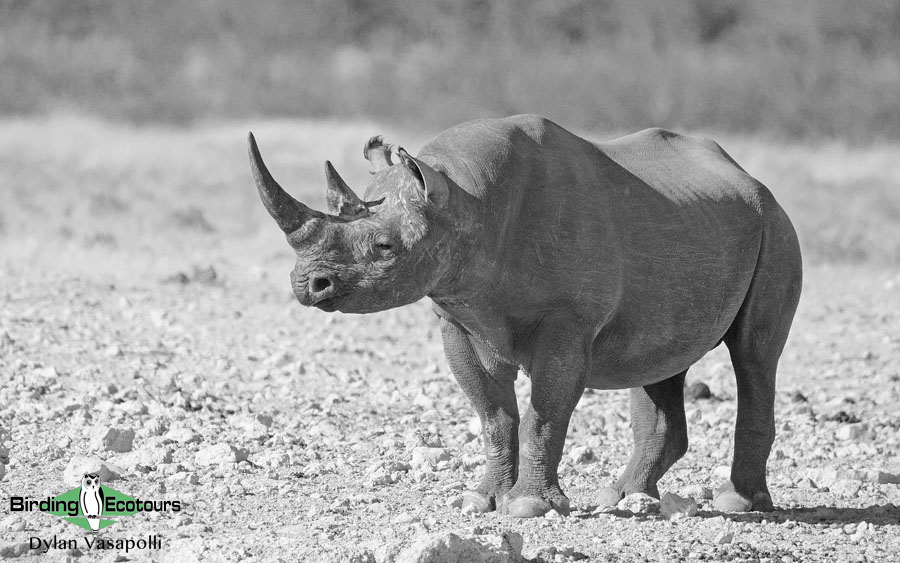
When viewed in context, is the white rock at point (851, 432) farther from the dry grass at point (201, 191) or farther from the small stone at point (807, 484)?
the dry grass at point (201, 191)

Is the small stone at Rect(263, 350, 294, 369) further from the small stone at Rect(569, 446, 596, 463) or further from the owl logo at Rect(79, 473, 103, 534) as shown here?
the owl logo at Rect(79, 473, 103, 534)

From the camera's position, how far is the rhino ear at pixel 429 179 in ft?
19.3

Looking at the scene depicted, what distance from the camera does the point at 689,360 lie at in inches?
279

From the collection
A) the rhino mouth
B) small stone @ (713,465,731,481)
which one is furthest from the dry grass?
the rhino mouth

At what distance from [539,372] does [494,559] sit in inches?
45.1

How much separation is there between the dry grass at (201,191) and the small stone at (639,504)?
7.70 meters

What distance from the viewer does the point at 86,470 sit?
6.83 m

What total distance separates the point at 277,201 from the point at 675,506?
2604 mm

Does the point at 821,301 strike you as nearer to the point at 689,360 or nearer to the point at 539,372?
the point at 689,360

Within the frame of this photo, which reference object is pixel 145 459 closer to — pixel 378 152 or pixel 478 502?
pixel 478 502

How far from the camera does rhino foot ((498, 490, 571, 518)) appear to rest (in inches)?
254

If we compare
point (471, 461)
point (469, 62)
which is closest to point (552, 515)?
point (471, 461)

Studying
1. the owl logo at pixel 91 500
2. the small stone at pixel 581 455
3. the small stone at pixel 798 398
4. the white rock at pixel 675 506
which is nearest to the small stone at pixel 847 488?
the white rock at pixel 675 506

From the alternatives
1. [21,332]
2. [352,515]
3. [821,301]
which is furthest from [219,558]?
[821,301]
